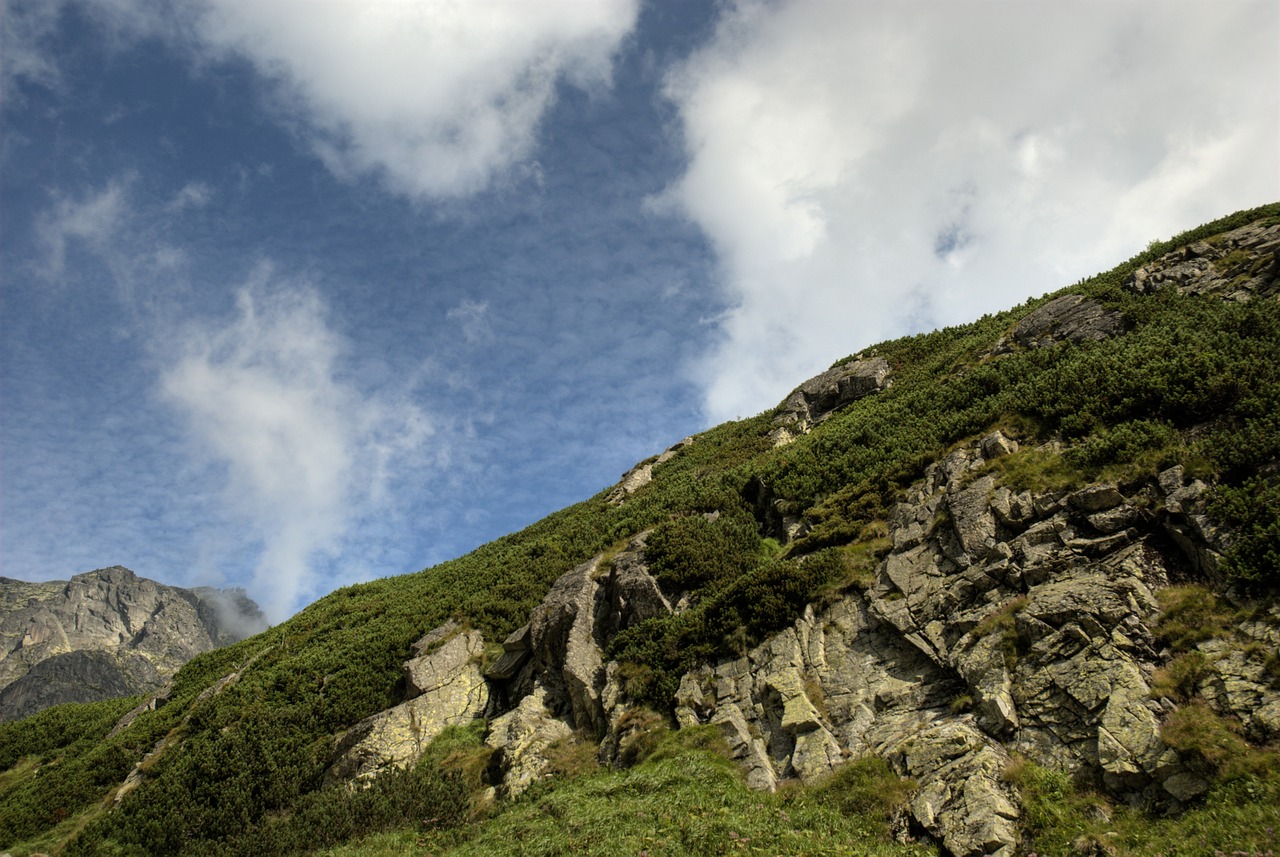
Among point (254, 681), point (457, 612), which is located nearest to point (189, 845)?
point (254, 681)

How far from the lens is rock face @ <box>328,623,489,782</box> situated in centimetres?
2162

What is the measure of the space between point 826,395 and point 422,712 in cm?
3138

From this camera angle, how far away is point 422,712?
2314 centimetres

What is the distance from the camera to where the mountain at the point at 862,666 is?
454 inches

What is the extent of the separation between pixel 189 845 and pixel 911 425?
2991 cm

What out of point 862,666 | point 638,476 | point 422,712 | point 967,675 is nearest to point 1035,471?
point 967,675

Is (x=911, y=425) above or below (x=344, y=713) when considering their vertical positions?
above

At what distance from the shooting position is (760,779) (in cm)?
1471

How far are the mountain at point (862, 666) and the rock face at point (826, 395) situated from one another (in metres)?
7.51

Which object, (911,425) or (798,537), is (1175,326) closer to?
(911,425)

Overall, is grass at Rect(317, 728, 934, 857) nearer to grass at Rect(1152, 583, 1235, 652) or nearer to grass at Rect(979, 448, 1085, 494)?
grass at Rect(1152, 583, 1235, 652)

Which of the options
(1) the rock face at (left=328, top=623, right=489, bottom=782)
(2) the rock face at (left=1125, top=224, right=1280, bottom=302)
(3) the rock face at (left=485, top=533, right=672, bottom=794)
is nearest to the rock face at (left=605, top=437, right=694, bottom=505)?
(3) the rock face at (left=485, top=533, right=672, bottom=794)

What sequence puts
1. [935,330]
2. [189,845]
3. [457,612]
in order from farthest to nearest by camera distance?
[935,330] → [457,612] → [189,845]

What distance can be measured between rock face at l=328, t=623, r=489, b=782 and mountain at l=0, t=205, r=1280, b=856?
11cm
